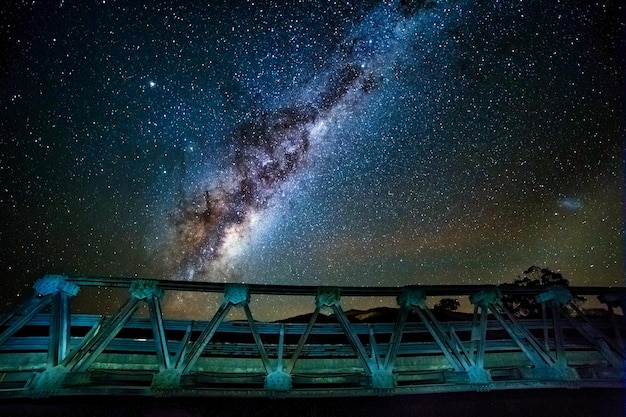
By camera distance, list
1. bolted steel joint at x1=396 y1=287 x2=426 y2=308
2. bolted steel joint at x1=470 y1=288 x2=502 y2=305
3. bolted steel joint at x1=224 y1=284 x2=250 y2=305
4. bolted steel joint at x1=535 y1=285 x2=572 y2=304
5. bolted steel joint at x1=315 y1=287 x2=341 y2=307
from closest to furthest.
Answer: bolted steel joint at x1=224 y1=284 x2=250 y2=305 → bolted steel joint at x1=315 y1=287 x2=341 y2=307 → bolted steel joint at x1=396 y1=287 x2=426 y2=308 → bolted steel joint at x1=470 y1=288 x2=502 y2=305 → bolted steel joint at x1=535 y1=285 x2=572 y2=304

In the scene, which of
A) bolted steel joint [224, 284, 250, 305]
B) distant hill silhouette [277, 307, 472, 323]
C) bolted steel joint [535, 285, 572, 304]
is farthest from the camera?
distant hill silhouette [277, 307, 472, 323]

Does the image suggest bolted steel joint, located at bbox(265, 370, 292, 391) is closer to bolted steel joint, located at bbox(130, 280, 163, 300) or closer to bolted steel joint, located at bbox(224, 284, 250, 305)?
bolted steel joint, located at bbox(224, 284, 250, 305)

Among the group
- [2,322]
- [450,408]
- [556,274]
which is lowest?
[450,408]

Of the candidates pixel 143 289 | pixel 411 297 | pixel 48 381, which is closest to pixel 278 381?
pixel 143 289

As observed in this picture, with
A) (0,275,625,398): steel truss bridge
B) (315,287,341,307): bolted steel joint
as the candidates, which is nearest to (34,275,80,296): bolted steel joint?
(0,275,625,398): steel truss bridge

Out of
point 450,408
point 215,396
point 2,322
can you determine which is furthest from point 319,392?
Result: point 2,322

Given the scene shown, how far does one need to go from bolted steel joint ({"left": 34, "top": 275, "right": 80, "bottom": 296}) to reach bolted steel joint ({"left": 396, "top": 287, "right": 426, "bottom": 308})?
6230 mm

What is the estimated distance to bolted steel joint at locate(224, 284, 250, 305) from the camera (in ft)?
25.0

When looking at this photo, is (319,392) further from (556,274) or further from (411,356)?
(556,274)

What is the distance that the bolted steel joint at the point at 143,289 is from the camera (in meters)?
7.36

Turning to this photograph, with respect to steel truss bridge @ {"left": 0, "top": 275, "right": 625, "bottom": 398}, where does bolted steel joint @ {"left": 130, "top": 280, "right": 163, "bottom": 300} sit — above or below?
above

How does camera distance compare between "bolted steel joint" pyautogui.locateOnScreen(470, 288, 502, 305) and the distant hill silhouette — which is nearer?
"bolted steel joint" pyautogui.locateOnScreen(470, 288, 502, 305)

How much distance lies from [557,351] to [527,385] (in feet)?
3.87

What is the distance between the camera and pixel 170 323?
373 inches
